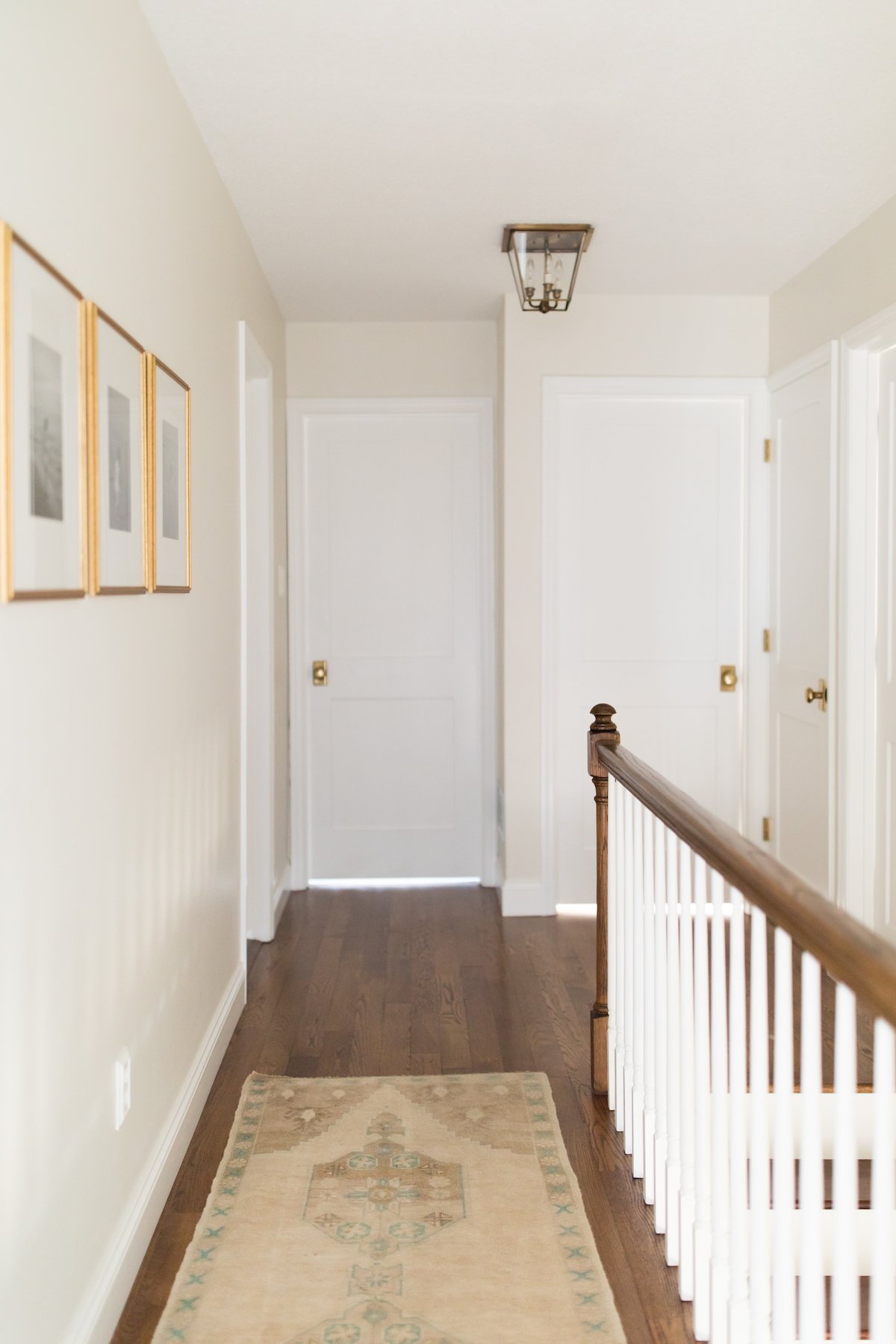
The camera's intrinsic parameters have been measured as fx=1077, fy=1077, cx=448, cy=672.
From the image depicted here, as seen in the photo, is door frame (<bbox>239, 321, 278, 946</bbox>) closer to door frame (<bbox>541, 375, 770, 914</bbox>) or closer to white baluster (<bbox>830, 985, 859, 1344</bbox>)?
door frame (<bbox>541, 375, 770, 914</bbox>)

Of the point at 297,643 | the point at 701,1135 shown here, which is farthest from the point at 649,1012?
the point at 297,643

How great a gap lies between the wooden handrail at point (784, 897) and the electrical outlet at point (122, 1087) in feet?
3.54

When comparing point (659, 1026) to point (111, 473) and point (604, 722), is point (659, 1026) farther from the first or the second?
point (111, 473)

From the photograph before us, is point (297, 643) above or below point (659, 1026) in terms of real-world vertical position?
above

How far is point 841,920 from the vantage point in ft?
4.00

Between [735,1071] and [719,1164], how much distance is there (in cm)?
18

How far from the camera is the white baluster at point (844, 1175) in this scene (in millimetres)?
1232

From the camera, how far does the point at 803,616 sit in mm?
3969

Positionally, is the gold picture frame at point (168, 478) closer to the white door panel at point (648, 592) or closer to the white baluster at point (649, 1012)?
the white baluster at point (649, 1012)

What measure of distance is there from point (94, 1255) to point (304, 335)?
12.2ft

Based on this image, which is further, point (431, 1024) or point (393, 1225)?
point (431, 1024)

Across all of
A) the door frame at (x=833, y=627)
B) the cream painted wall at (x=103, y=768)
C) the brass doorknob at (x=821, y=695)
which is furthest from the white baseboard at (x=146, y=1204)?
the brass doorknob at (x=821, y=695)

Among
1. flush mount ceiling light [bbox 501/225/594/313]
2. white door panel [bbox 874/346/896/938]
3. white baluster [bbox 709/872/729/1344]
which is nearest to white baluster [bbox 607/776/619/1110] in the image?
white baluster [bbox 709/872/729/1344]

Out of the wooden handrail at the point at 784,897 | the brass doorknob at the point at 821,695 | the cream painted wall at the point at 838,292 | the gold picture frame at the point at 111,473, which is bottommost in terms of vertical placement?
the wooden handrail at the point at 784,897
